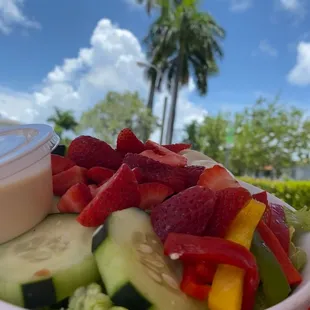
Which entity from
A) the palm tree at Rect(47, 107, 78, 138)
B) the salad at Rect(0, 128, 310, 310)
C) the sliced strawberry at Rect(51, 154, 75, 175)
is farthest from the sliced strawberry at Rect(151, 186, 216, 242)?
the palm tree at Rect(47, 107, 78, 138)

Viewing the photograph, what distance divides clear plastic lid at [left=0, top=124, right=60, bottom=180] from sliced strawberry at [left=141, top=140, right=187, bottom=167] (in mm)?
277

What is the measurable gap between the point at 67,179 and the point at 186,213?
0.41 m

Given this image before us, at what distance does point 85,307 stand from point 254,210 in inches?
16.4

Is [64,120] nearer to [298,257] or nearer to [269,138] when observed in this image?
[269,138]

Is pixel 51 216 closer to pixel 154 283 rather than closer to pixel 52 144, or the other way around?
pixel 52 144

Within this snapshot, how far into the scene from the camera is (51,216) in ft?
3.51

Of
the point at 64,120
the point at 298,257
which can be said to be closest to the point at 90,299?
the point at 298,257

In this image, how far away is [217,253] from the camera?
84 cm

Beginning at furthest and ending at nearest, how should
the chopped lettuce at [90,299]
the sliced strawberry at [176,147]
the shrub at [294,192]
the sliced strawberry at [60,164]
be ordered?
the shrub at [294,192], the sliced strawberry at [176,147], the sliced strawberry at [60,164], the chopped lettuce at [90,299]

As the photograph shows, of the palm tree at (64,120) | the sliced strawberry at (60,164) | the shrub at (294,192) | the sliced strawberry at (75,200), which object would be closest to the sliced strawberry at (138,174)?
the sliced strawberry at (75,200)

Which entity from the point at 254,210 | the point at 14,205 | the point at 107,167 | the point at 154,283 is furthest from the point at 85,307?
the point at 107,167

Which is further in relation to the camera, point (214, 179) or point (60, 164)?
point (60, 164)

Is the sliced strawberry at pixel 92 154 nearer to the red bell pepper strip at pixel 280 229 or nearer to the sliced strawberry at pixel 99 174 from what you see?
the sliced strawberry at pixel 99 174

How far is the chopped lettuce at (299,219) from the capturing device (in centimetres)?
130
